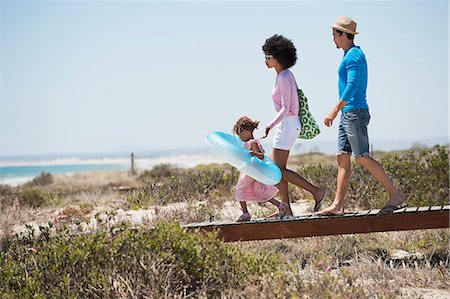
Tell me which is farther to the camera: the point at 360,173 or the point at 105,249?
the point at 360,173

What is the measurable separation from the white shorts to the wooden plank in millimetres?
826

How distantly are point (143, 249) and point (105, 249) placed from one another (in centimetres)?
38

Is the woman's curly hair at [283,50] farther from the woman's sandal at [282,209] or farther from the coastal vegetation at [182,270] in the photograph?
the coastal vegetation at [182,270]

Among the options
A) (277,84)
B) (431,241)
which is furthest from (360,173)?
(277,84)

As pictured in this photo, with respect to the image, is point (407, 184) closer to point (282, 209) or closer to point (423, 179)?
point (423, 179)

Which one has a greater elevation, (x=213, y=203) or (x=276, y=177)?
(x=276, y=177)

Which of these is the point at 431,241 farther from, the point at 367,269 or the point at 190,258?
the point at 190,258

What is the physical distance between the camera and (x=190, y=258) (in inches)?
221

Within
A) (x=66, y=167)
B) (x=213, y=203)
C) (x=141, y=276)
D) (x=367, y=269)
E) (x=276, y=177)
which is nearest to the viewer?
(x=141, y=276)

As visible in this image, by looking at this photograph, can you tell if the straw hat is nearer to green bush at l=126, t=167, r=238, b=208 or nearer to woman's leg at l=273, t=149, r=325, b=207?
woman's leg at l=273, t=149, r=325, b=207

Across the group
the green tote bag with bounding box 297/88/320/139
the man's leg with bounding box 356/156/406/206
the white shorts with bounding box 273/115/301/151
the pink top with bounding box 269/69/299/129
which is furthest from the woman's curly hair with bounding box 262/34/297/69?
the man's leg with bounding box 356/156/406/206

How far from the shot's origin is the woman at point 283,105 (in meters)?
7.28

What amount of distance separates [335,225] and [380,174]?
0.74 meters

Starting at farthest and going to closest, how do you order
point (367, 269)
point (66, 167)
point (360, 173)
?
point (66, 167) → point (360, 173) → point (367, 269)
